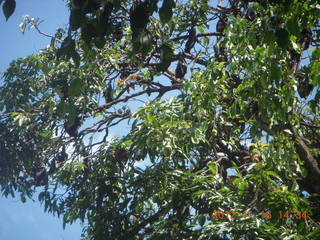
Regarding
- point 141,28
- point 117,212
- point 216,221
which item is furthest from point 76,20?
point 117,212

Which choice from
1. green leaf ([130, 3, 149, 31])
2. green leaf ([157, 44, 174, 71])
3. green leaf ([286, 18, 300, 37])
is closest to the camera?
green leaf ([130, 3, 149, 31])

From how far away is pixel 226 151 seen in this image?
487 cm

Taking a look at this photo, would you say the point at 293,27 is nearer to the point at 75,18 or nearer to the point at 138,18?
the point at 138,18

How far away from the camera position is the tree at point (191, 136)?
140 inches

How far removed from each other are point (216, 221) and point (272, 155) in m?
0.67

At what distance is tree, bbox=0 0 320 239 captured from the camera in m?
3.54

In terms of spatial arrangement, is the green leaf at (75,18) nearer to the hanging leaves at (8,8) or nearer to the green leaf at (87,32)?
the green leaf at (87,32)

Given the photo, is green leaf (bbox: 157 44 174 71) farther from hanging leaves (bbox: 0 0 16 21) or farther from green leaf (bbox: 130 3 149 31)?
hanging leaves (bbox: 0 0 16 21)

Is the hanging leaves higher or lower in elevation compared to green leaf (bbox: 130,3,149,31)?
higher

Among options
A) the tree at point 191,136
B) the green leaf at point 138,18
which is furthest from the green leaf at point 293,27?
the green leaf at point 138,18

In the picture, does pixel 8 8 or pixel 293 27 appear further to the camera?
pixel 293 27

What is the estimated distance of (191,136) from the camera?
3.94 metres
